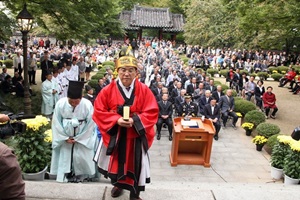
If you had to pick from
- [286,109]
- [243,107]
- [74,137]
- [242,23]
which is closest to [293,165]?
[74,137]

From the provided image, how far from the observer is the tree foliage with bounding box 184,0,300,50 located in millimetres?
12602

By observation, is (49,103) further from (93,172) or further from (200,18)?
(200,18)

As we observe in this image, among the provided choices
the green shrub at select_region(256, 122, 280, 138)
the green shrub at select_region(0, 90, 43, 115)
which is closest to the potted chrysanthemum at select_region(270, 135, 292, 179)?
the green shrub at select_region(256, 122, 280, 138)

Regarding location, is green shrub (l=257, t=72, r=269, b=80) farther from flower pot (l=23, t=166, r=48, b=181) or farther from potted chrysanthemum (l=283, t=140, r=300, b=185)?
flower pot (l=23, t=166, r=48, b=181)

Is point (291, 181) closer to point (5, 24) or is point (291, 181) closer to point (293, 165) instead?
point (293, 165)

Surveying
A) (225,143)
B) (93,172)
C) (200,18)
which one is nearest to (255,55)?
(200,18)

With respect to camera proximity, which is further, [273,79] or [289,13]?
[273,79]

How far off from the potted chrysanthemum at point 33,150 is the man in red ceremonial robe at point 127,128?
1.29 metres

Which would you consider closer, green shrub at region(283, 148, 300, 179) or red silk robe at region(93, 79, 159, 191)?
red silk robe at region(93, 79, 159, 191)

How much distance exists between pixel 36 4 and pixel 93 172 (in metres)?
8.15

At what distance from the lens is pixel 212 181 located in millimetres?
7145

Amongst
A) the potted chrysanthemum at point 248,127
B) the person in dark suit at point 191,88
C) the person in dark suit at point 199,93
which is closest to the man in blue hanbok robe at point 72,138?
the potted chrysanthemum at point 248,127

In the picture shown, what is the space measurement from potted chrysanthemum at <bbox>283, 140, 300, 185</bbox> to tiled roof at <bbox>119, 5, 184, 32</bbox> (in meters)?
38.4

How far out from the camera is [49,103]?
11117mm
